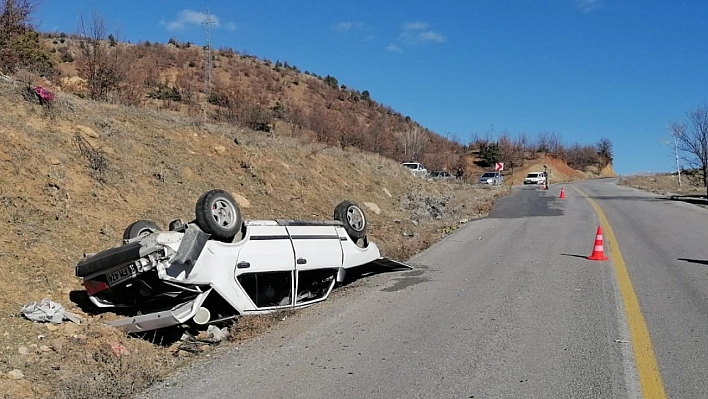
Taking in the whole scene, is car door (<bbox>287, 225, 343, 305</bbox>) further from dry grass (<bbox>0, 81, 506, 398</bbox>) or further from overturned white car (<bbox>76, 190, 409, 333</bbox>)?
dry grass (<bbox>0, 81, 506, 398</bbox>)

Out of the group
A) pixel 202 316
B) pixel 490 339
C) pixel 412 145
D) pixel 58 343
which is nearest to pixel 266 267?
pixel 202 316

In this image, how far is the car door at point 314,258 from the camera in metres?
8.15

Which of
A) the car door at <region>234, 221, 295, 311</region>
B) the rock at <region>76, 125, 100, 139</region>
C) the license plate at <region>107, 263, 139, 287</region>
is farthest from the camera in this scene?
the rock at <region>76, 125, 100, 139</region>

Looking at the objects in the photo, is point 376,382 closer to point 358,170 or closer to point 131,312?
point 131,312

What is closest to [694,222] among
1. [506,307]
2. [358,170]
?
[358,170]

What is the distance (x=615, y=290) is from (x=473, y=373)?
13.9 feet

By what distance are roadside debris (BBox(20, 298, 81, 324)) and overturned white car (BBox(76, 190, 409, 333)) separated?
345mm

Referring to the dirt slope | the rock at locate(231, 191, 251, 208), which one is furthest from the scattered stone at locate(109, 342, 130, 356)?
the rock at locate(231, 191, 251, 208)

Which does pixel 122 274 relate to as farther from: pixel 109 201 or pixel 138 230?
pixel 109 201

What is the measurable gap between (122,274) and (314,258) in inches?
104

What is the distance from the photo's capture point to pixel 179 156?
48.7 ft

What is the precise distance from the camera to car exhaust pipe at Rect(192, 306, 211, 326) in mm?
6875

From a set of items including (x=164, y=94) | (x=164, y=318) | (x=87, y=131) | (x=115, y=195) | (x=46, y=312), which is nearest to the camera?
(x=164, y=318)

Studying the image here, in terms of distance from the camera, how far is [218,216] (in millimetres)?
7719
